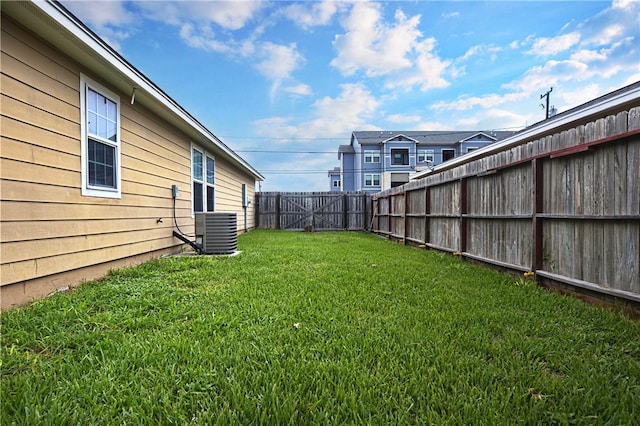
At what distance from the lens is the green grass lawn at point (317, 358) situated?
1.29 metres

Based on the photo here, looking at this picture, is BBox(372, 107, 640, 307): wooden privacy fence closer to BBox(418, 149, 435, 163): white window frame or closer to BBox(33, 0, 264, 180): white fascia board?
BBox(33, 0, 264, 180): white fascia board

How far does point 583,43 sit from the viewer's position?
6699mm

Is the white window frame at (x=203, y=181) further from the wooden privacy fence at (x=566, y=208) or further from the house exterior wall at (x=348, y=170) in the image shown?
the house exterior wall at (x=348, y=170)

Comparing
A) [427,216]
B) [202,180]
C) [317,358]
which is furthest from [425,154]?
[317,358]

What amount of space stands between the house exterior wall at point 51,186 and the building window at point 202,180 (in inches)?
87.7

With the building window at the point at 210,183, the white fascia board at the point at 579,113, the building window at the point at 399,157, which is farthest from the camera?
the building window at the point at 399,157

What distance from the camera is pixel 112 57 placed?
345 cm

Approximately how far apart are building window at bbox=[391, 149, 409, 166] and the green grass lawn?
2460 cm

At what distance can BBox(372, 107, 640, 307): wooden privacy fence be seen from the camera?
2418 millimetres

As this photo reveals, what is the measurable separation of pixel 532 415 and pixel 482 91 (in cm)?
1257

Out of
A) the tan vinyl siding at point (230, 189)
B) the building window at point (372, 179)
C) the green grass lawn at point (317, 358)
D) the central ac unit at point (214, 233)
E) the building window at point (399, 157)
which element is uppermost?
the building window at point (399, 157)

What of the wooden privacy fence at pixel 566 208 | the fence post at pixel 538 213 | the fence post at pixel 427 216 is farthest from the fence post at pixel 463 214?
the fence post at pixel 538 213

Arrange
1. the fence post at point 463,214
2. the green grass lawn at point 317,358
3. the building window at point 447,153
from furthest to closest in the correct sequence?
the building window at point 447,153, the fence post at point 463,214, the green grass lawn at point 317,358

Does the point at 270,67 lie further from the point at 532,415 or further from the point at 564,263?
the point at 532,415
